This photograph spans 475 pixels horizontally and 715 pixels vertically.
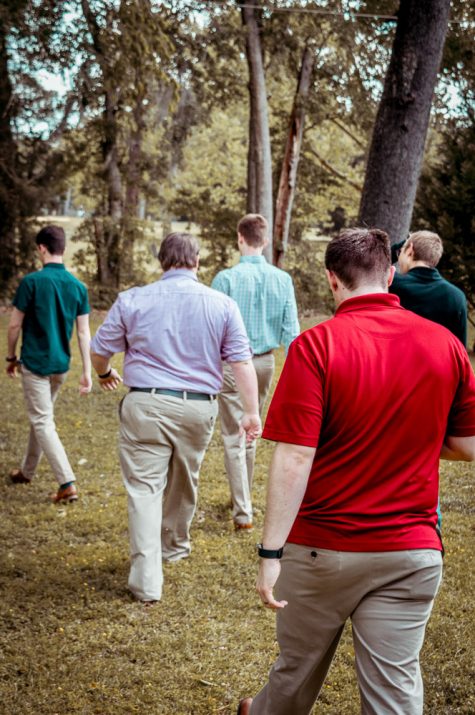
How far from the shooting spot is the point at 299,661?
268cm

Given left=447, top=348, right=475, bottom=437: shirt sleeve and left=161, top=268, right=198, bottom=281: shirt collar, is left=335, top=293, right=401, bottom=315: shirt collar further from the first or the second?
left=161, top=268, right=198, bottom=281: shirt collar

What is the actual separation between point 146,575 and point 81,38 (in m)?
7.42

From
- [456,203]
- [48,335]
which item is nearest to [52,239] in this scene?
[48,335]

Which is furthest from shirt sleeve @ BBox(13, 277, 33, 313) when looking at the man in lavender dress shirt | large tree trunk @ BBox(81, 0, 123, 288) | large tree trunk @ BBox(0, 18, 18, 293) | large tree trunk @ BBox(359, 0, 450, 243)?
large tree trunk @ BBox(81, 0, 123, 288)

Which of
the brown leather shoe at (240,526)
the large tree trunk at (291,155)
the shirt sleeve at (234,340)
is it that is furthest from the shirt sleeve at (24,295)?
the large tree trunk at (291,155)

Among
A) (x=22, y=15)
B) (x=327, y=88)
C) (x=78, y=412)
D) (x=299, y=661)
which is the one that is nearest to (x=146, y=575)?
(x=299, y=661)

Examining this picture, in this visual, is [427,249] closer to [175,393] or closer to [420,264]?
[420,264]

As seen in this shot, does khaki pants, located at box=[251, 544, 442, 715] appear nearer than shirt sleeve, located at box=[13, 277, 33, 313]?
Yes

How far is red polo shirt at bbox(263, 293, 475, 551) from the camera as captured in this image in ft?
8.14

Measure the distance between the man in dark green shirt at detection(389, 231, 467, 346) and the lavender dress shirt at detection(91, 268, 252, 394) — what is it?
1161mm

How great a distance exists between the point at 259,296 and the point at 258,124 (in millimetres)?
13579

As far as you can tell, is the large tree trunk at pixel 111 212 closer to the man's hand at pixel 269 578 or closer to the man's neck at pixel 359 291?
the man's neck at pixel 359 291

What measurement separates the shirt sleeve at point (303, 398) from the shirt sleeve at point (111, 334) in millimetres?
2446

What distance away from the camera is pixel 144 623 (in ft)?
15.2
